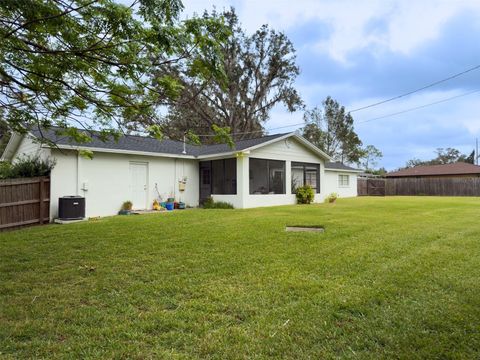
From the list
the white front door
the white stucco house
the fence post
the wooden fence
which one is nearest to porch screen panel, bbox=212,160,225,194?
the white stucco house

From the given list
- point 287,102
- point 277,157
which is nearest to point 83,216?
point 277,157

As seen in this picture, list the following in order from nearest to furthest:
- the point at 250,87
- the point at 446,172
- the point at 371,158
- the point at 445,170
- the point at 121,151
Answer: the point at 121,151
the point at 250,87
the point at 446,172
the point at 445,170
the point at 371,158

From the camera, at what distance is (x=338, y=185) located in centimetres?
2327

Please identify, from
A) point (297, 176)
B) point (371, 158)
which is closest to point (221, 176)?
point (297, 176)

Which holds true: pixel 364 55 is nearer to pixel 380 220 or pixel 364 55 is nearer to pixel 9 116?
pixel 380 220

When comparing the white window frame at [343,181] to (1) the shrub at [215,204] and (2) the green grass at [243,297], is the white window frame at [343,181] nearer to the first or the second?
(1) the shrub at [215,204]

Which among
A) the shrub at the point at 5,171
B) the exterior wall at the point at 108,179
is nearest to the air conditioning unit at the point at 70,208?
the exterior wall at the point at 108,179

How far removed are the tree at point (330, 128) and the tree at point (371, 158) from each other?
6748mm

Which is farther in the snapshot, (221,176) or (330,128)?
(330,128)

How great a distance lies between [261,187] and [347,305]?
11.2 metres

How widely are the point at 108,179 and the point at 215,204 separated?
4.43 metres

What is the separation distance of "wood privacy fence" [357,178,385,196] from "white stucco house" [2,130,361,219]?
10.8 metres

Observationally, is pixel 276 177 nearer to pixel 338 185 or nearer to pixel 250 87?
pixel 338 185

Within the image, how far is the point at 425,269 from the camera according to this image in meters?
4.26
